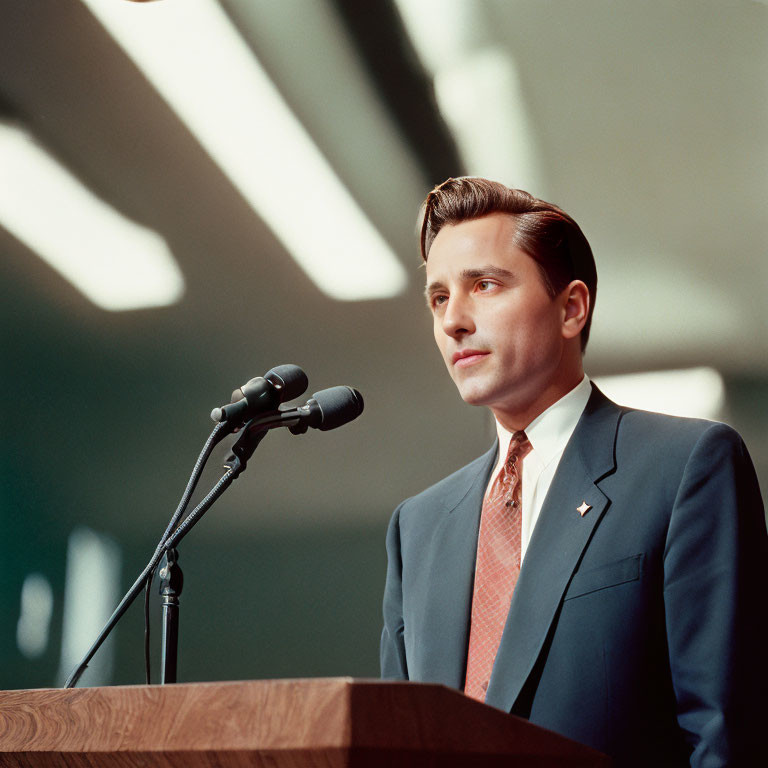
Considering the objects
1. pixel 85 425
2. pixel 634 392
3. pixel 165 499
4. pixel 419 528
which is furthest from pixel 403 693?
pixel 85 425

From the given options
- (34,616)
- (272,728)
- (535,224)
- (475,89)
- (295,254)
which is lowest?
(272,728)

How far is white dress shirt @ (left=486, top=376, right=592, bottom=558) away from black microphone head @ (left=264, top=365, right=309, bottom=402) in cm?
45

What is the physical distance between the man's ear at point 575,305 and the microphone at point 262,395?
0.58 metres

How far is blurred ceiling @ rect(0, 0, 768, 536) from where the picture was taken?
2510 mm

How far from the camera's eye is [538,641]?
1323 millimetres

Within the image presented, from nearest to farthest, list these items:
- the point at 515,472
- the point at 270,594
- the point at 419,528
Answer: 1. the point at 515,472
2. the point at 419,528
3. the point at 270,594

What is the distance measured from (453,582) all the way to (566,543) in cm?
23

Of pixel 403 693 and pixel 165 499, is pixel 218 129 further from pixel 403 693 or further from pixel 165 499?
pixel 403 693

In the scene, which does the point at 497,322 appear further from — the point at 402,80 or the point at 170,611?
the point at 402,80

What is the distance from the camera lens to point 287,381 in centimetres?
127

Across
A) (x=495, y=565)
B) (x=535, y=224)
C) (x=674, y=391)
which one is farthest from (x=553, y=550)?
(x=674, y=391)

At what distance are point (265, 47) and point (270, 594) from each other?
1642 millimetres

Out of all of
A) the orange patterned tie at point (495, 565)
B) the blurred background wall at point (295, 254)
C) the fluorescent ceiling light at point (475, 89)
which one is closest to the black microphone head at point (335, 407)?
the orange patterned tie at point (495, 565)

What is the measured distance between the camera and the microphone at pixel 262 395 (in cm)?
124
